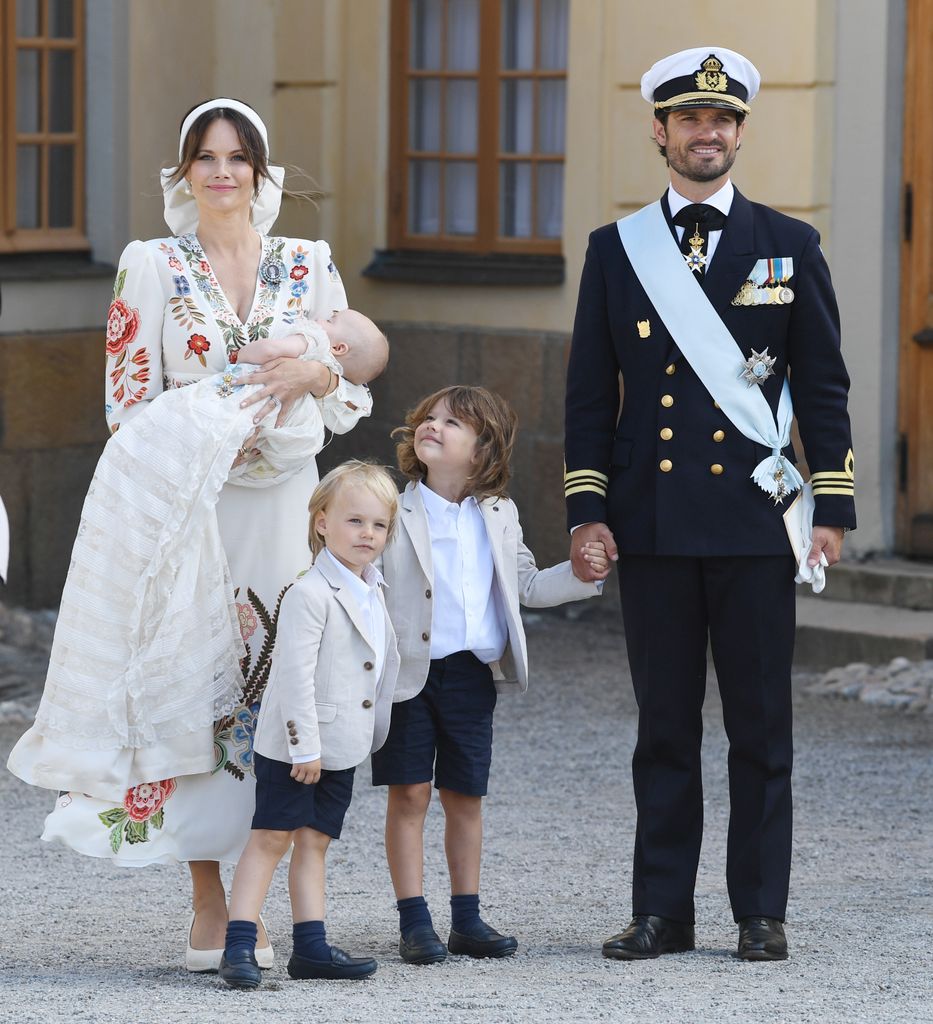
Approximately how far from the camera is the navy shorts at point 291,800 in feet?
14.0

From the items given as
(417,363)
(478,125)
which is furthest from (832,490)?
(478,125)

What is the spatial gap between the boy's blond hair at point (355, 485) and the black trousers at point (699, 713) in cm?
55

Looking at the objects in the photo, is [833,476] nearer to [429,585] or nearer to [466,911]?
[429,585]

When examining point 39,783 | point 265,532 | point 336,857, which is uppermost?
point 265,532

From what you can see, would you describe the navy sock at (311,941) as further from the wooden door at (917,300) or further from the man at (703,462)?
the wooden door at (917,300)

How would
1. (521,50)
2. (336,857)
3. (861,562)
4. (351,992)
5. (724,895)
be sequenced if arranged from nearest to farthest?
(351,992)
(724,895)
(336,857)
(861,562)
(521,50)

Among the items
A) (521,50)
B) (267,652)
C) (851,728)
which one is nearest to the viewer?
(267,652)

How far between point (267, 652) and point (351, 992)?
2.41 ft

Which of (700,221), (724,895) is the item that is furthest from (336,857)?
(700,221)

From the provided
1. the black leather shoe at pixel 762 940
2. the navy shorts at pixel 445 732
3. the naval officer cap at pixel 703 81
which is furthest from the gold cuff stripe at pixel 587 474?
the black leather shoe at pixel 762 940

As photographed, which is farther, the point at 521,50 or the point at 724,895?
the point at 521,50

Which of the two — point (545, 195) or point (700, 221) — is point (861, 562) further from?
point (700, 221)

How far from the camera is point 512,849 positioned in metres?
5.86

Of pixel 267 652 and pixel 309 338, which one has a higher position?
pixel 309 338
